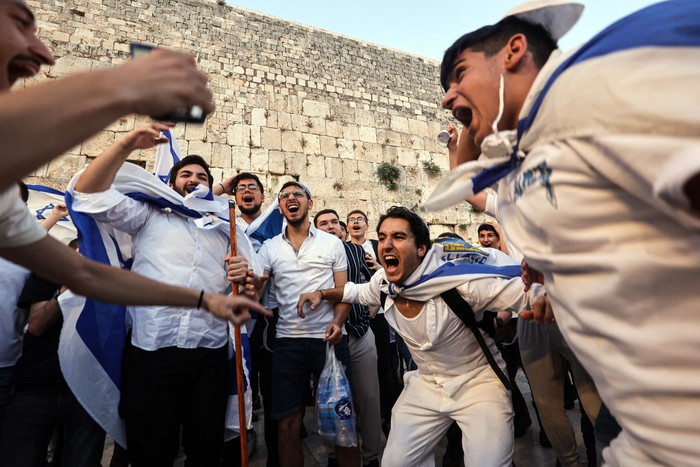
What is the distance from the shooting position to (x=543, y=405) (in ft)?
8.70

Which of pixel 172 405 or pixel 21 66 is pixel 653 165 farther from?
pixel 172 405

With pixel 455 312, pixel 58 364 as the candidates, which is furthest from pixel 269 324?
pixel 455 312

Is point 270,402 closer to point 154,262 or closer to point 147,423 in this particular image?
point 147,423

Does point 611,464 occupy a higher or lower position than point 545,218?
lower

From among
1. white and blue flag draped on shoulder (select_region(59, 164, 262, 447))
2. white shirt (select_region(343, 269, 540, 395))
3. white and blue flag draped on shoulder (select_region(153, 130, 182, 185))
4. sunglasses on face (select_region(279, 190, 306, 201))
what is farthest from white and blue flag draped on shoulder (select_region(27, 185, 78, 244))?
white shirt (select_region(343, 269, 540, 395))

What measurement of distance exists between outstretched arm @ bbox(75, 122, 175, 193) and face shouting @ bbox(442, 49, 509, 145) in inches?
Answer: 66.8

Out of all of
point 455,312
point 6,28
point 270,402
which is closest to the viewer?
point 6,28

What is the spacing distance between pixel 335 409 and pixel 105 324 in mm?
1732

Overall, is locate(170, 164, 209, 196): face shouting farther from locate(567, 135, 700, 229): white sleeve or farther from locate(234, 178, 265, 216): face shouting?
locate(567, 135, 700, 229): white sleeve

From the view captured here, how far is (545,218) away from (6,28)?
54.8 inches

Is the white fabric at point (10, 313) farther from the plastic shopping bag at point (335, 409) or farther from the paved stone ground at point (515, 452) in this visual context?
the plastic shopping bag at point (335, 409)

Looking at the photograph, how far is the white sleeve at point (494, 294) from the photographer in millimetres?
2174

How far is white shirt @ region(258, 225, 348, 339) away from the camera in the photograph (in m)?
3.00

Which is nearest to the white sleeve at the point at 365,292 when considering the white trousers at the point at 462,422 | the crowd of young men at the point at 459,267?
the crowd of young men at the point at 459,267
